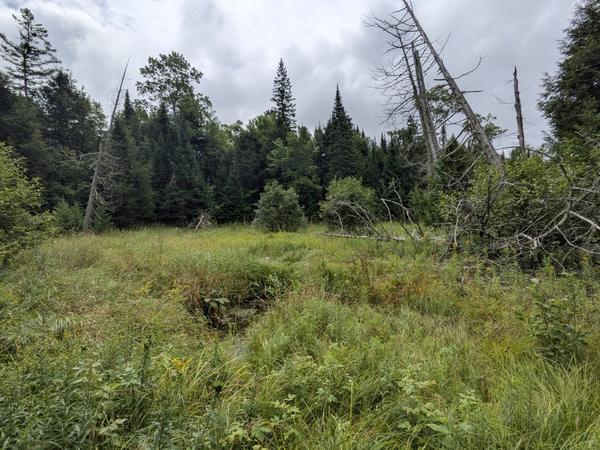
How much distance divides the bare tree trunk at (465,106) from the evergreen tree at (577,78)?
968 centimetres

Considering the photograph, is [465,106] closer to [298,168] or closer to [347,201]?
[347,201]

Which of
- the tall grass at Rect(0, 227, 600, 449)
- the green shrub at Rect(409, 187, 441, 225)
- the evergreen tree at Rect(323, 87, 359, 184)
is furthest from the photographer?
the evergreen tree at Rect(323, 87, 359, 184)

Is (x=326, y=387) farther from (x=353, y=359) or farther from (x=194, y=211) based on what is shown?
(x=194, y=211)

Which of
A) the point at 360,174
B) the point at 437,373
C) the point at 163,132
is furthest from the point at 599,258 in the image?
the point at 163,132

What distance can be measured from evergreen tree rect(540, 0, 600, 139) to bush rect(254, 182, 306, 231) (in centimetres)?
1327

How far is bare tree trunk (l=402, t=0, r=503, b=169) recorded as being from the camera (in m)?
6.96

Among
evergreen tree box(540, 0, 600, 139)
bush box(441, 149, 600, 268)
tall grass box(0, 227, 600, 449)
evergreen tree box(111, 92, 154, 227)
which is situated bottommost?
tall grass box(0, 227, 600, 449)

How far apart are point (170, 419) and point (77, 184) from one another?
846 inches

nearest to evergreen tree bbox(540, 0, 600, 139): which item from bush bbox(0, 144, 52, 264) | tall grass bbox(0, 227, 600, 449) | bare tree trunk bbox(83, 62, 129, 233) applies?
tall grass bbox(0, 227, 600, 449)

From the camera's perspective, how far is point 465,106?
7.49 meters

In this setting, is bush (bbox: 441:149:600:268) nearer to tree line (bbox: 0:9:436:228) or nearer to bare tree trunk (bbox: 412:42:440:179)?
bare tree trunk (bbox: 412:42:440:179)

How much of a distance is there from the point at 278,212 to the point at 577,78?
54.7 ft

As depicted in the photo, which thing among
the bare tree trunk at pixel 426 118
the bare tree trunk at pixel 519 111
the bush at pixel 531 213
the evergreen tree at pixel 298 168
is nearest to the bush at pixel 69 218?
the evergreen tree at pixel 298 168

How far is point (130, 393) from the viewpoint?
67.5 inches
